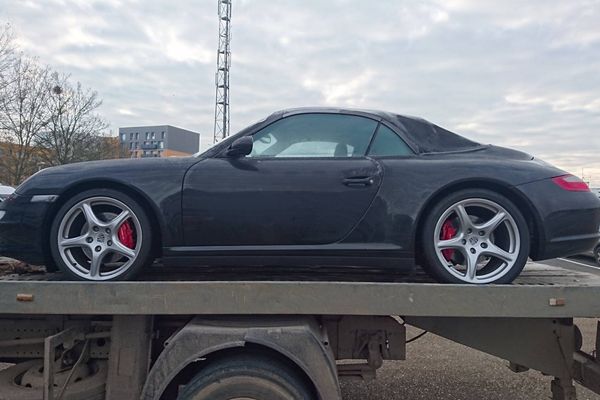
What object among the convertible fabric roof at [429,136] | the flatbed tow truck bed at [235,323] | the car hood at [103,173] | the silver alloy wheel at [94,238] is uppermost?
the convertible fabric roof at [429,136]

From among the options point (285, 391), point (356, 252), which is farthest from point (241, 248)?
point (285, 391)

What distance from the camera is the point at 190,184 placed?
2.88 meters

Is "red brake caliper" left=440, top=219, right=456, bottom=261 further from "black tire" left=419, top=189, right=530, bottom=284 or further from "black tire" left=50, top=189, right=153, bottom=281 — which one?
"black tire" left=50, top=189, right=153, bottom=281

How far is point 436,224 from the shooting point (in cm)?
283

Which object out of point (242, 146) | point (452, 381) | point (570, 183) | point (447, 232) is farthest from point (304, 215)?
point (452, 381)

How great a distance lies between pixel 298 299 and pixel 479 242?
4.04ft

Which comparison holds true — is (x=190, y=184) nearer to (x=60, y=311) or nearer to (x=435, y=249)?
(x=60, y=311)

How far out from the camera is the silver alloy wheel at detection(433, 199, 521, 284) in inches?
111

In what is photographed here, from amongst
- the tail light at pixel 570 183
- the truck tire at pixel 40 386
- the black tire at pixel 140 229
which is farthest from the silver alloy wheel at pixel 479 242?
the truck tire at pixel 40 386

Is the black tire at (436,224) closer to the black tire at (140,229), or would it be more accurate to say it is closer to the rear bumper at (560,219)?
the rear bumper at (560,219)

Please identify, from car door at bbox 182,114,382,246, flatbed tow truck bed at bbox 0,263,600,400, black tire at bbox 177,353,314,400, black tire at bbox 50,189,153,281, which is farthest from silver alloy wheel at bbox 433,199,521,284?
black tire at bbox 50,189,153,281

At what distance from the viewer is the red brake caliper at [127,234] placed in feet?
9.66

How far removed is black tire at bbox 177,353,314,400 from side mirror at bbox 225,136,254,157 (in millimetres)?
1244

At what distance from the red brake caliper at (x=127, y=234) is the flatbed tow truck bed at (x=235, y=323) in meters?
0.47
